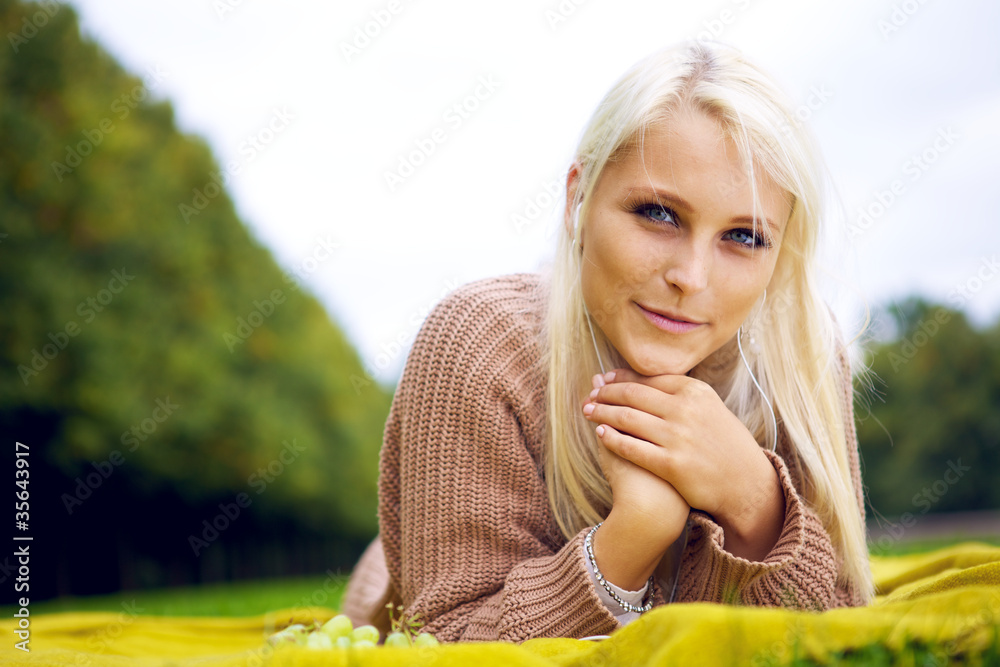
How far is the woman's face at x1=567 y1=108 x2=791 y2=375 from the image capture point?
2191 mm

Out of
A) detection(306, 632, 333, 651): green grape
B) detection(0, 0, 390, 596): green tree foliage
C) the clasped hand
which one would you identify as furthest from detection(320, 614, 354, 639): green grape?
detection(0, 0, 390, 596): green tree foliage

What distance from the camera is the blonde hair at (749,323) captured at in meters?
2.29

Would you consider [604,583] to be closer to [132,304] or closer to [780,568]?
[780,568]

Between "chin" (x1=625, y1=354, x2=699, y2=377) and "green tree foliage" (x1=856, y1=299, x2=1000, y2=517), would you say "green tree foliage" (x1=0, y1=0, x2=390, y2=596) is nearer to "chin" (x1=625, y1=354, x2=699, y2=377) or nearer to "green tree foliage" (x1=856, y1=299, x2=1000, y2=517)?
"chin" (x1=625, y1=354, x2=699, y2=377)

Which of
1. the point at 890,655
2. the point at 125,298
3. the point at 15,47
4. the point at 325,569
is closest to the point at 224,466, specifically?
the point at 125,298

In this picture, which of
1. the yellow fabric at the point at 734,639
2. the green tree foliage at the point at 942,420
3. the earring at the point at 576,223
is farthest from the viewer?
the green tree foliage at the point at 942,420

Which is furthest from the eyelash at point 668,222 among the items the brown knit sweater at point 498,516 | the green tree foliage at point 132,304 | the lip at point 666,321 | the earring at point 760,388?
the green tree foliage at point 132,304

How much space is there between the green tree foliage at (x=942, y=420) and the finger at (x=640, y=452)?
16913 mm

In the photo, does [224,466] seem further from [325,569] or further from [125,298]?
[325,569]

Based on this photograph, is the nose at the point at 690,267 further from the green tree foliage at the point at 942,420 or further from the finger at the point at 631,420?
the green tree foliage at the point at 942,420

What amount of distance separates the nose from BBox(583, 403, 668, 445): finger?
385 mm

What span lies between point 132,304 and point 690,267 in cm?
1127

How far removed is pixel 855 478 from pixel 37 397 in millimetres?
10518

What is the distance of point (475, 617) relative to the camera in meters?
2.30
